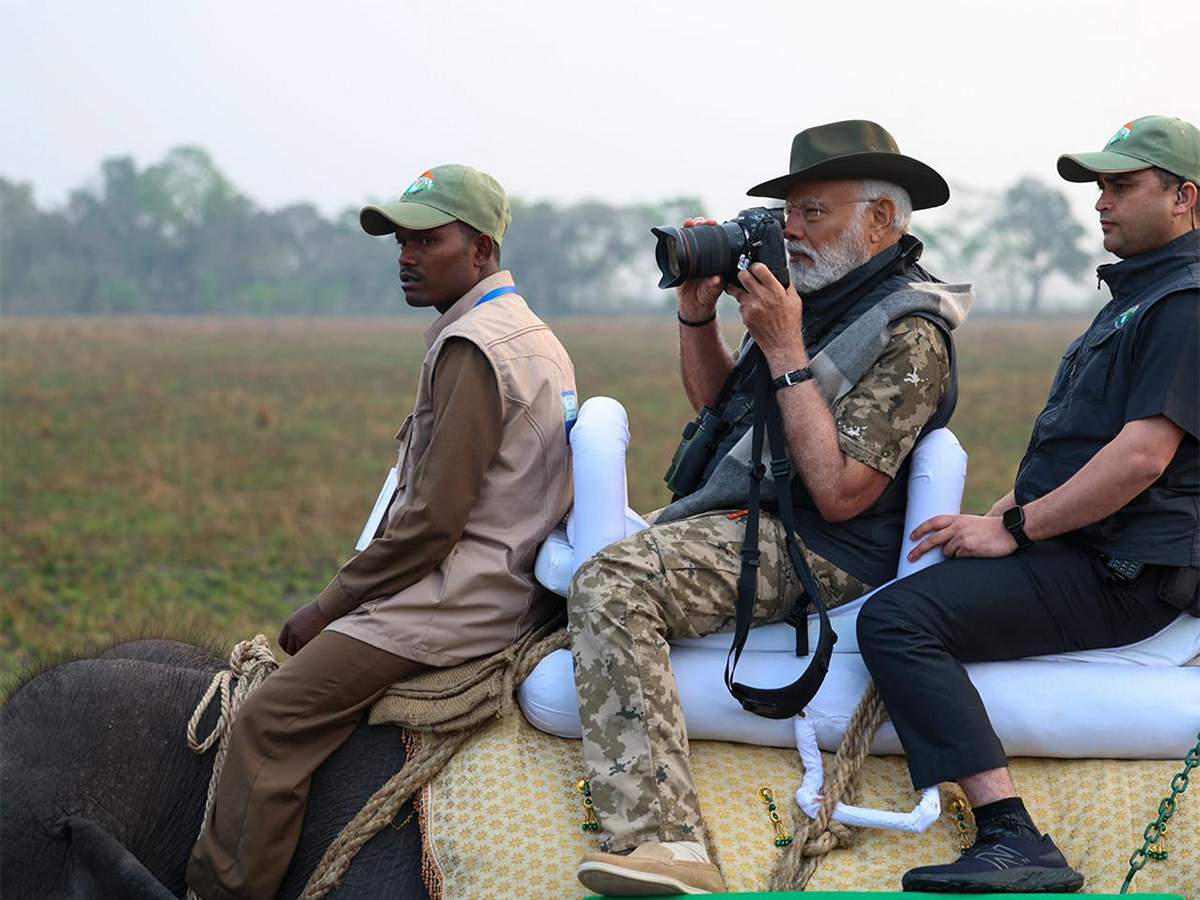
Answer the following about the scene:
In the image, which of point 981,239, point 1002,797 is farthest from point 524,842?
point 981,239

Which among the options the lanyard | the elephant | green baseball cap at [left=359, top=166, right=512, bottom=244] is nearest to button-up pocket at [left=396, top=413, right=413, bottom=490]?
the lanyard

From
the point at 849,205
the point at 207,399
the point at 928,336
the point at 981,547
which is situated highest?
the point at 849,205

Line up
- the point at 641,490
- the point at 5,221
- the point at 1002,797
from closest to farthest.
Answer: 1. the point at 1002,797
2. the point at 641,490
3. the point at 5,221

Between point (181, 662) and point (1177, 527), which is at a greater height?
point (1177, 527)

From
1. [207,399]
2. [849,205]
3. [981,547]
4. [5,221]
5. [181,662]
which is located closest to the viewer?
[981,547]

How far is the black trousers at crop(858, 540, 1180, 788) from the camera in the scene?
3217 millimetres

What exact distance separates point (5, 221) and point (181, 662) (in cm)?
10759

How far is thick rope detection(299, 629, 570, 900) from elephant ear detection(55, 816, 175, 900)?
414 mm

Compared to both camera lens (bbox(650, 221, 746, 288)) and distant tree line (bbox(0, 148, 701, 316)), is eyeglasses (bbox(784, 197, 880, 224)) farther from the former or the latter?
distant tree line (bbox(0, 148, 701, 316))

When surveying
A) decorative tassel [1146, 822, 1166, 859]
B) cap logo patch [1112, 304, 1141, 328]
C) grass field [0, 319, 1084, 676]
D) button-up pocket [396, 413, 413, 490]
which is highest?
cap logo patch [1112, 304, 1141, 328]

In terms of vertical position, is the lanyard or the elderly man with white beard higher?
the lanyard

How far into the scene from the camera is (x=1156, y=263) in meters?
3.47

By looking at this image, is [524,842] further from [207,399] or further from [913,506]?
[207,399]

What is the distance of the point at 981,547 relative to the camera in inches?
135
